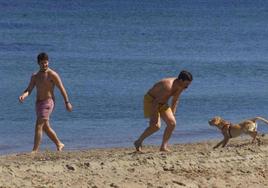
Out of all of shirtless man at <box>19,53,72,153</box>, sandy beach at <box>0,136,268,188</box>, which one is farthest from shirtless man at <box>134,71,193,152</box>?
shirtless man at <box>19,53,72,153</box>

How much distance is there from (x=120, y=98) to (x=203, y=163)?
10199mm

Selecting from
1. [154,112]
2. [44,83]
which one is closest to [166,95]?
[154,112]

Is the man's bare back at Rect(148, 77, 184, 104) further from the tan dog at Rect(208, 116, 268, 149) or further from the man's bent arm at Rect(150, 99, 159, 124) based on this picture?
the tan dog at Rect(208, 116, 268, 149)

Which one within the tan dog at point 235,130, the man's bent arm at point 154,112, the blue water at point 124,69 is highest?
the man's bent arm at point 154,112

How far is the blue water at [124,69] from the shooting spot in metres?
17.8

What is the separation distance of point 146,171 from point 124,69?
17.1m

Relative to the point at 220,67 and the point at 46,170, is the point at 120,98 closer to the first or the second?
the point at 220,67

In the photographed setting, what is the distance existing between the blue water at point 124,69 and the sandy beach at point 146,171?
14.9 ft

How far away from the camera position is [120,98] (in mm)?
21484

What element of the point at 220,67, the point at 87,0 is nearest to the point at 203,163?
the point at 220,67

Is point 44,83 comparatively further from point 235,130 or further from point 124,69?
point 124,69

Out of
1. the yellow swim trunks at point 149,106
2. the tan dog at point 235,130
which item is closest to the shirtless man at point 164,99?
the yellow swim trunks at point 149,106

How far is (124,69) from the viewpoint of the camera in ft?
91.4

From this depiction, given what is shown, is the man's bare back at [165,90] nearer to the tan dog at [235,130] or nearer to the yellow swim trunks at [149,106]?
the yellow swim trunks at [149,106]
